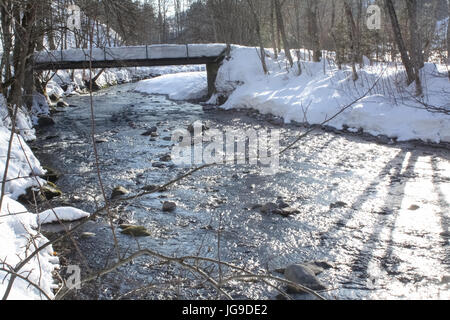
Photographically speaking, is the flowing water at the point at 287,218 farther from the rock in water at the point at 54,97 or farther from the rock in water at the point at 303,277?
the rock in water at the point at 54,97

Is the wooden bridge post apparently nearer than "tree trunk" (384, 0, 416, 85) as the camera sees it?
No

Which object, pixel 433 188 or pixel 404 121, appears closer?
pixel 433 188

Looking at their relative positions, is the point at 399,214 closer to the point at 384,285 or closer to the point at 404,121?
the point at 384,285

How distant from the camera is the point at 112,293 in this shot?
12.8 feet

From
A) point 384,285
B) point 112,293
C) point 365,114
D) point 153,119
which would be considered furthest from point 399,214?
point 153,119

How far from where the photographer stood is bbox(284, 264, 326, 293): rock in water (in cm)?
397

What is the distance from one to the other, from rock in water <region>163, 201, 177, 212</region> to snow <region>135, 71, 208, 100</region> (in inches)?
600

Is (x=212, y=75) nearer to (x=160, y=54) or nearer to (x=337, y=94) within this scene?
(x=160, y=54)

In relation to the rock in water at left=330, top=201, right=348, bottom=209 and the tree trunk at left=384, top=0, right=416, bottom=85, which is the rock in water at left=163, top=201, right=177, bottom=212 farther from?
the tree trunk at left=384, top=0, right=416, bottom=85

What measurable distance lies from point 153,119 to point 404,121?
25.8 ft

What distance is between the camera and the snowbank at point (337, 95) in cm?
1005

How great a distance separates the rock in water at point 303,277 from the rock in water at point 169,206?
2.29 m

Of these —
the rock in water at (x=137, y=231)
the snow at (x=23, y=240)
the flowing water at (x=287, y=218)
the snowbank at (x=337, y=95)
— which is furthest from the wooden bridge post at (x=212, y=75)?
the rock in water at (x=137, y=231)

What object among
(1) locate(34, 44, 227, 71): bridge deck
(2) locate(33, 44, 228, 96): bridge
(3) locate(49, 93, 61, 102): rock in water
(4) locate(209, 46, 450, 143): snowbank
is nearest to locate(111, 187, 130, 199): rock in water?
(4) locate(209, 46, 450, 143): snowbank
